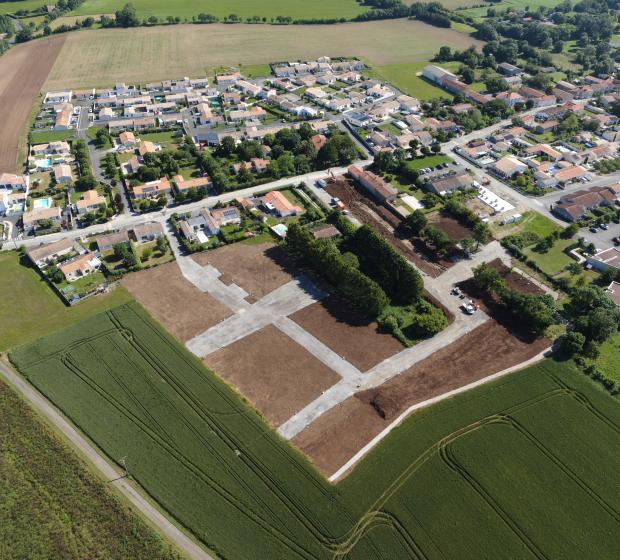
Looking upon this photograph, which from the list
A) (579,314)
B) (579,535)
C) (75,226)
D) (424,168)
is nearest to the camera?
(579,535)

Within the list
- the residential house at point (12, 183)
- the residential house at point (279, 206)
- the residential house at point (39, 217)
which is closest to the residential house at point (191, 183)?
the residential house at point (279, 206)

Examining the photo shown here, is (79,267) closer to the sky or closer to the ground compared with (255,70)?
closer to the ground

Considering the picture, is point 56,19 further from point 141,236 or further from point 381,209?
point 381,209

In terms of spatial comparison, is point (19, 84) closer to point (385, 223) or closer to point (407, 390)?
point (385, 223)

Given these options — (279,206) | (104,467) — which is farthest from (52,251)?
(104,467)

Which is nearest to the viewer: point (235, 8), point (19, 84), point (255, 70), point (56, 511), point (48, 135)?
point (56, 511)

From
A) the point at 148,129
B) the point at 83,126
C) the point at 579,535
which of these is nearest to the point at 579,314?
the point at 579,535
